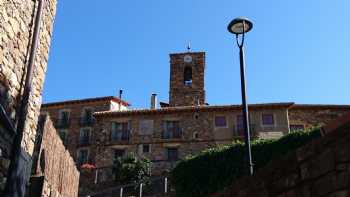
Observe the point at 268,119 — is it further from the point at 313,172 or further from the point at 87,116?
the point at 313,172

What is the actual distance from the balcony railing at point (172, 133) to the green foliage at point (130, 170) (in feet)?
15.9

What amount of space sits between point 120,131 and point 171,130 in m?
4.61

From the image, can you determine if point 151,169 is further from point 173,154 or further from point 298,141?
point 298,141

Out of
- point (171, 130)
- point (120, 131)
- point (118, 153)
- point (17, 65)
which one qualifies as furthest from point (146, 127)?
point (17, 65)

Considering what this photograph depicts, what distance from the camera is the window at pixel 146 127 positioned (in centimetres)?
4014

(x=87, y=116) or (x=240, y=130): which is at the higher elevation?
(x=87, y=116)

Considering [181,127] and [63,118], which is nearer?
[181,127]

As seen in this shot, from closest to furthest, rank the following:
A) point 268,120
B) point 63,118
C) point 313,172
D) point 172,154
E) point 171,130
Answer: point 313,172
point 268,120
point 172,154
point 171,130
point 63,118

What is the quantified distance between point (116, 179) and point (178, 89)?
13014 millimetres

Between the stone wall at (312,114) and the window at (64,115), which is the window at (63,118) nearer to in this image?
the window at (64,115)

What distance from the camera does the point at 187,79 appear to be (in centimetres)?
4591

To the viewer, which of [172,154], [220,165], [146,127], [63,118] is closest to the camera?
[220,165]

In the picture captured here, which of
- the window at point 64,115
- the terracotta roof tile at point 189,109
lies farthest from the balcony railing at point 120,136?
the window at point 64,115

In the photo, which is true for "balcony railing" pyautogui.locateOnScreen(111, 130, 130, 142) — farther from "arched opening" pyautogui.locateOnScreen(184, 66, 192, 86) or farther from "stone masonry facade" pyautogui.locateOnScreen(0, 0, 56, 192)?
"stone masonry facade" pyautogui.locateOnScreen(0, 0, 56, 192)
